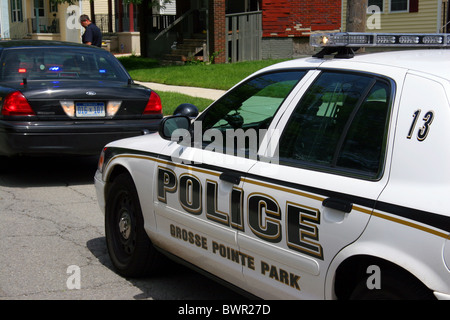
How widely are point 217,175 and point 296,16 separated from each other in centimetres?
2060

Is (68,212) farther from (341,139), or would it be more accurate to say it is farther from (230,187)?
(341,139)

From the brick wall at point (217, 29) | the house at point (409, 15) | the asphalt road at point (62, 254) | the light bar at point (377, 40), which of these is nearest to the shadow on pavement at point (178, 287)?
the asphalt road at point (62, 254)

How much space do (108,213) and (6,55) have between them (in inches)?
163

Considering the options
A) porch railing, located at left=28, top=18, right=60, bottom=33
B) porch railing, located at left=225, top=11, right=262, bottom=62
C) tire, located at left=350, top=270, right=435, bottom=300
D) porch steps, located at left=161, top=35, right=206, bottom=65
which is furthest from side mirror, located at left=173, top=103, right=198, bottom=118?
porch railing, located at left=28, top=18, right=60, bottom=33

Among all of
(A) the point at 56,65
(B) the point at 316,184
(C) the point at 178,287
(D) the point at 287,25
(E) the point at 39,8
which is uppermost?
(E) the point at 39,8

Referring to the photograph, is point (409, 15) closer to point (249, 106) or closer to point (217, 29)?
point (217, 29)

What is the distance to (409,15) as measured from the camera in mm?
22297

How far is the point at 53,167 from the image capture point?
363 inches

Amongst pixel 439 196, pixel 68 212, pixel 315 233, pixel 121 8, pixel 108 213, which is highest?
pixel 121 8

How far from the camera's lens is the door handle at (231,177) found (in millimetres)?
3682

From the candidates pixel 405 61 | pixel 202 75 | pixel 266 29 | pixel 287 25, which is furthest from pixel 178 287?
pixel 266 29

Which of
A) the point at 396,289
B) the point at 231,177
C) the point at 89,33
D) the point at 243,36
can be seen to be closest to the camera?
the point at 396,289

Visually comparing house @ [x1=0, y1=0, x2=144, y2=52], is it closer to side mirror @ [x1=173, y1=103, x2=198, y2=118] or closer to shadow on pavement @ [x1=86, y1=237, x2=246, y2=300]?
side mirror @ [x1=173, y1=103, x2=198, y2=118]

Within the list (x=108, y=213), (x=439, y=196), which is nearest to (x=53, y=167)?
(x=108, y=213)
